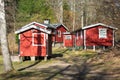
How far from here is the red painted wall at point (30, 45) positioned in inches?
1265

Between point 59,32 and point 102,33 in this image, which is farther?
point 59,32

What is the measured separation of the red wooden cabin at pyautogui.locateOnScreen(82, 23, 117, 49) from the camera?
4481cm

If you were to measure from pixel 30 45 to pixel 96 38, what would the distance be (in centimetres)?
1486

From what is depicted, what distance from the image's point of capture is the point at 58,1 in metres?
73.1

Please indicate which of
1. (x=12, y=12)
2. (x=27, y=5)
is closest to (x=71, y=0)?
(x=27, y=5)

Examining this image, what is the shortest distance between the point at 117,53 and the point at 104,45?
1518 centimetres

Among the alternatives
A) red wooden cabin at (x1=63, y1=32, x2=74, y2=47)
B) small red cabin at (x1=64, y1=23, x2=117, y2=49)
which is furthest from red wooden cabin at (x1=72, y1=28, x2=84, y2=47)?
red wooden cabin at (x1=63, y1=32, x2=74, y2=47)

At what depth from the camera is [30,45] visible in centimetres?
3241

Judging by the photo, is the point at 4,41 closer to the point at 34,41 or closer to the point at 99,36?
the point at 34,41

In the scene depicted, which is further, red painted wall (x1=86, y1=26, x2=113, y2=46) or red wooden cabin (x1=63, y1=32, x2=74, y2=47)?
red wooden cabin (x1=63, y1=32, x2=74, y2=47)

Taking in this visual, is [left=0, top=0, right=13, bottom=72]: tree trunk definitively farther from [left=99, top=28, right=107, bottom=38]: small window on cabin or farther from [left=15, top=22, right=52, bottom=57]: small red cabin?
[left=99, top=28, right=107, bottom=38]: small window on cabin

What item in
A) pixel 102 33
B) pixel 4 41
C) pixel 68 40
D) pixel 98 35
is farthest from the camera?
pixel 68 40

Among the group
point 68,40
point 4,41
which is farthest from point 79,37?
point 4,41

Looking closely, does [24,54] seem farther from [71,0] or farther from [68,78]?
[71,0]
